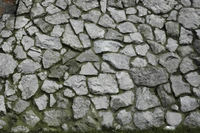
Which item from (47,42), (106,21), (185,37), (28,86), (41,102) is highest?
(106,21)

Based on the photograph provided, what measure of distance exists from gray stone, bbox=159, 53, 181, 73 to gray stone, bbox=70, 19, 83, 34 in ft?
4.35

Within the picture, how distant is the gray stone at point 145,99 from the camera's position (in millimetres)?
4488

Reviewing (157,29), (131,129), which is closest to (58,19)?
(157,29)

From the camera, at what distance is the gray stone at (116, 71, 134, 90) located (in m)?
4.56

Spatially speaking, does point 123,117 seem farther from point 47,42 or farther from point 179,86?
point 47,42

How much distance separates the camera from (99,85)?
14.9ft

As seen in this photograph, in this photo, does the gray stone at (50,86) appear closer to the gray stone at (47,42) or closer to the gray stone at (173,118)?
the gray stone at (47,42)

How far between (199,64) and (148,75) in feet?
2.71

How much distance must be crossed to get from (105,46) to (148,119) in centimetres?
126

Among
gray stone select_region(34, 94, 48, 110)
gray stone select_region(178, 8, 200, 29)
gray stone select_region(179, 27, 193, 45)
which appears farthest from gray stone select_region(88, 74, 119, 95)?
gray stone select_region(178, 8, 200, 29)

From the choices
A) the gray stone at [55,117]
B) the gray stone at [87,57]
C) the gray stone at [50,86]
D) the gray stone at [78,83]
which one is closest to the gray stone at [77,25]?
the gray stone at [87,57]

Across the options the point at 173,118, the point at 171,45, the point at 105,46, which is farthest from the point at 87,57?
the point at 173,118

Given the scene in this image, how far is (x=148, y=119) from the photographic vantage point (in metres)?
4.43

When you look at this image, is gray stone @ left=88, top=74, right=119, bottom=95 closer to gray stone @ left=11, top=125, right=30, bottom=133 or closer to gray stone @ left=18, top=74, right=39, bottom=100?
gray stone @ left=18, top=74, right=39, bottom=100
